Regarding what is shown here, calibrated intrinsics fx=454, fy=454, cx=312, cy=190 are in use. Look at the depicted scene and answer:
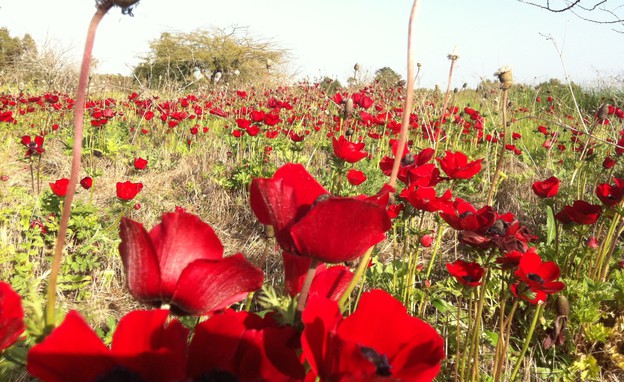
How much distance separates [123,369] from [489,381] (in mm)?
1565

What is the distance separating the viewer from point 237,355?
0.38 m

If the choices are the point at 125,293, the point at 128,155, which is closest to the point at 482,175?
the point at 125,293

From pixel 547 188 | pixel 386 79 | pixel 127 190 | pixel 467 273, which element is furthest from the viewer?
pixel 386 79

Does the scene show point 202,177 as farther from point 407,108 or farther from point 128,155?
point 407,108

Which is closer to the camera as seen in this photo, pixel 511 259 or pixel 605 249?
pixel 511 259

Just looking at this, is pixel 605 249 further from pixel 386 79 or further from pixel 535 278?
pixel 386 79

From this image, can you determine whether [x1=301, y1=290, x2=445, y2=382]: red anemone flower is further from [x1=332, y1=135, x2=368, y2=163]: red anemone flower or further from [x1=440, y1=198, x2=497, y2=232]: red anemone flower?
[x1=332, y1=135, x2=368, y2=163]: red anemone flower

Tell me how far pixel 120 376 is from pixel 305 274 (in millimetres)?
219

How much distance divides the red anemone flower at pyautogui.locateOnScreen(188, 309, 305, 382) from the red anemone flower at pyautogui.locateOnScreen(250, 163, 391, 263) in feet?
0.27

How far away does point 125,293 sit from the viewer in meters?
2.19

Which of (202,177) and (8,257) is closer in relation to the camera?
(8,257)

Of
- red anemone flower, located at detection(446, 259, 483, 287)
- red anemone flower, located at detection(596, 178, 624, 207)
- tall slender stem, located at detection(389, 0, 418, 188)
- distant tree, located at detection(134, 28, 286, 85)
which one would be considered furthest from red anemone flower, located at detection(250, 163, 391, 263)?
distant tree, located at detection(134, 28, 286, 85)

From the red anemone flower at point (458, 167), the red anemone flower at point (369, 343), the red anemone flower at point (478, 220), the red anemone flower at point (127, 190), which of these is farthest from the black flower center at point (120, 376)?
the red anemone flower at point (127, 190)

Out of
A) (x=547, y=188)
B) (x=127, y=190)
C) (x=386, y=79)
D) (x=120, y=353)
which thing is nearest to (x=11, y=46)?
(x=386, y=79)
